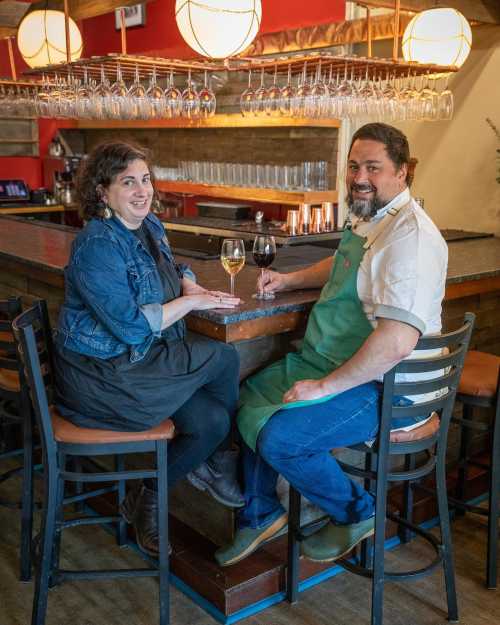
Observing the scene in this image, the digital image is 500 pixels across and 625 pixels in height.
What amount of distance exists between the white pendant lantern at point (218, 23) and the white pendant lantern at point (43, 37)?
197 centimetres

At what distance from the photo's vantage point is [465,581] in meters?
2.79

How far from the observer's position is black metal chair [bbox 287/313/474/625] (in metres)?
2.21

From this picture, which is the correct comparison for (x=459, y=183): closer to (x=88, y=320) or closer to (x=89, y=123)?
(x=88, y=320)

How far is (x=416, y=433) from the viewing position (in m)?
2.39

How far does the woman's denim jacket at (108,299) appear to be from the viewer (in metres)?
2.28

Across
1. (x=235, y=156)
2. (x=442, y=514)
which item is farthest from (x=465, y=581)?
(x=235, y=156)

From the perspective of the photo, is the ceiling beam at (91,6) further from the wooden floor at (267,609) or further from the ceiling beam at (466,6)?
the wooden floor at (267,609)

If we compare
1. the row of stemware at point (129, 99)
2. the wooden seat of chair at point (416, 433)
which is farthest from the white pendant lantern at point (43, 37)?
the wooden seat of chair at point (416, 433)

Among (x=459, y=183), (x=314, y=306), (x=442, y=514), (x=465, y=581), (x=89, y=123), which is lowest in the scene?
(x=465, y=581)

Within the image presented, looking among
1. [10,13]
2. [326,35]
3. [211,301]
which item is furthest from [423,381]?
[10,13]

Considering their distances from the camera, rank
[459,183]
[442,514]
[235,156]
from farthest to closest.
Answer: [235,156] → [459,183] → [442,514]

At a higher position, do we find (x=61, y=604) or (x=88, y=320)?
(x=88, y=320)

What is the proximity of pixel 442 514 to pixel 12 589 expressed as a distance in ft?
5.36

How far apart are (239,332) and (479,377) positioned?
3.54 feet
